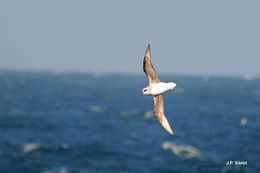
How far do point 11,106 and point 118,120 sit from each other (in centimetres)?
2918

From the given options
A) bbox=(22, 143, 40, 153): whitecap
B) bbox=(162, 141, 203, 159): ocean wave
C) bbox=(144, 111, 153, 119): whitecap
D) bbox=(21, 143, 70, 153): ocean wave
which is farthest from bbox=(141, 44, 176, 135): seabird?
bbox=(144, 111, 153, 119): whitecap

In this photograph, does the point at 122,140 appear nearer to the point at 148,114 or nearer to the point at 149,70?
the point at 148,114

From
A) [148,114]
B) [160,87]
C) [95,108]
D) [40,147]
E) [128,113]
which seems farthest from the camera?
[95,108]

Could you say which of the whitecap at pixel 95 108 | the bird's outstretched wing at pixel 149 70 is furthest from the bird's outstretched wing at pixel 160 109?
the whitecap at pixel 95 108

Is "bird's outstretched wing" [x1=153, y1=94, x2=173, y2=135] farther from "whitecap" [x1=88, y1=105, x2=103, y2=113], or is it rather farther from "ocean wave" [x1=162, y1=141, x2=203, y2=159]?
"whitecap" [x1=88, y1=105, x2=103, y2=113]

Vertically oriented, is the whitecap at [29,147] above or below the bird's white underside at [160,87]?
below

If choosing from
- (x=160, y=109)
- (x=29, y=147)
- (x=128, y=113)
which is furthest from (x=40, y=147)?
(x=160, y=109)

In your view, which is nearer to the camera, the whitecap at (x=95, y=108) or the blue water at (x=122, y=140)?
the blue water at (x=122, y=140)

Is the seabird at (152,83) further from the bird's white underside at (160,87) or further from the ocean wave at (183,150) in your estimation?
the ocean wave at (183,150)

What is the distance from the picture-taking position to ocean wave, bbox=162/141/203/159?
83.2 meters

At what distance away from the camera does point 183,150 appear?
3460 inches

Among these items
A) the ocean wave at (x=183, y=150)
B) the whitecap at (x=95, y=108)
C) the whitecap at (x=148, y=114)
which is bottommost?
the ocean wave at (x=183, y=150)

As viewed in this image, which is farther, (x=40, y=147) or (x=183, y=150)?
(x=183, y=150)

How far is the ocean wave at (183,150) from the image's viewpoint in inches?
3275
